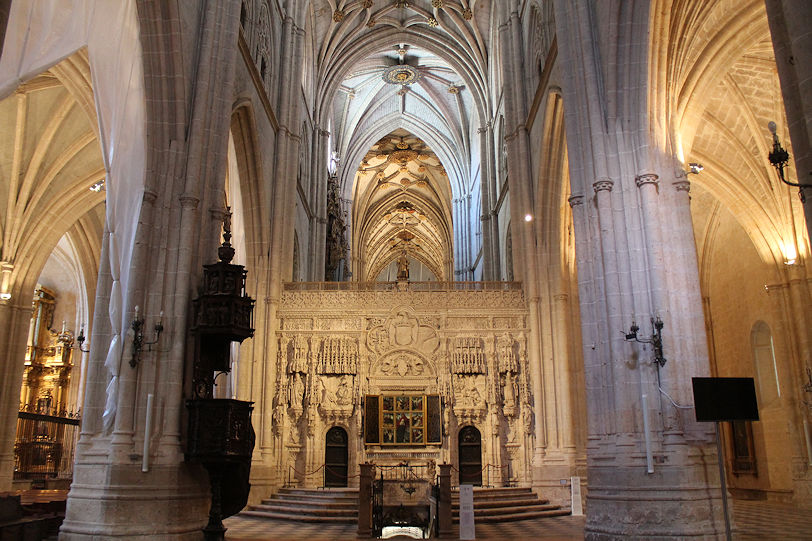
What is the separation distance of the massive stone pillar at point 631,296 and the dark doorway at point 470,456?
7.94 m

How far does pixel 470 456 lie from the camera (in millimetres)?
19078

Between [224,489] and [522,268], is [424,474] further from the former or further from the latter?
[224,489]

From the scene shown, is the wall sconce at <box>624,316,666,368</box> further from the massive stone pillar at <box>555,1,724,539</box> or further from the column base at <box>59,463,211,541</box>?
the column base at <box>59,463,211,541</box>

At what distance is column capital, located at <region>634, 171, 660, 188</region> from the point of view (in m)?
11.4

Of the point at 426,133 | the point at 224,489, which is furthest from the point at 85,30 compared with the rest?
the point at 426,133

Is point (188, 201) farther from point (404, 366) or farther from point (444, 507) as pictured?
point (404, 366)

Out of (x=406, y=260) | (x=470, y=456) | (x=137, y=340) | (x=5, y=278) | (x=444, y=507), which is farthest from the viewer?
(x=406, y=260)

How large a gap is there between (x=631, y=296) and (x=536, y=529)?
4956 millimetres

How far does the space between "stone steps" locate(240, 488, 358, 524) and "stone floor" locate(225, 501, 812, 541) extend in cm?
38

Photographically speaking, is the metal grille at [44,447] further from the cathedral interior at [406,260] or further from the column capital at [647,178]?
the column capital at [647,178]

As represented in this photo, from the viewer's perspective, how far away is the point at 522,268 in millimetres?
19797

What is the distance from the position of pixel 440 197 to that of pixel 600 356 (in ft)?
112

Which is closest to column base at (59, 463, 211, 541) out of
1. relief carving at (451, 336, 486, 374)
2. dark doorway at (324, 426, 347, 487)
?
dark doorway at (324, 426, 347, 487)

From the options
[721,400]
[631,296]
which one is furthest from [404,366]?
[721,400]
